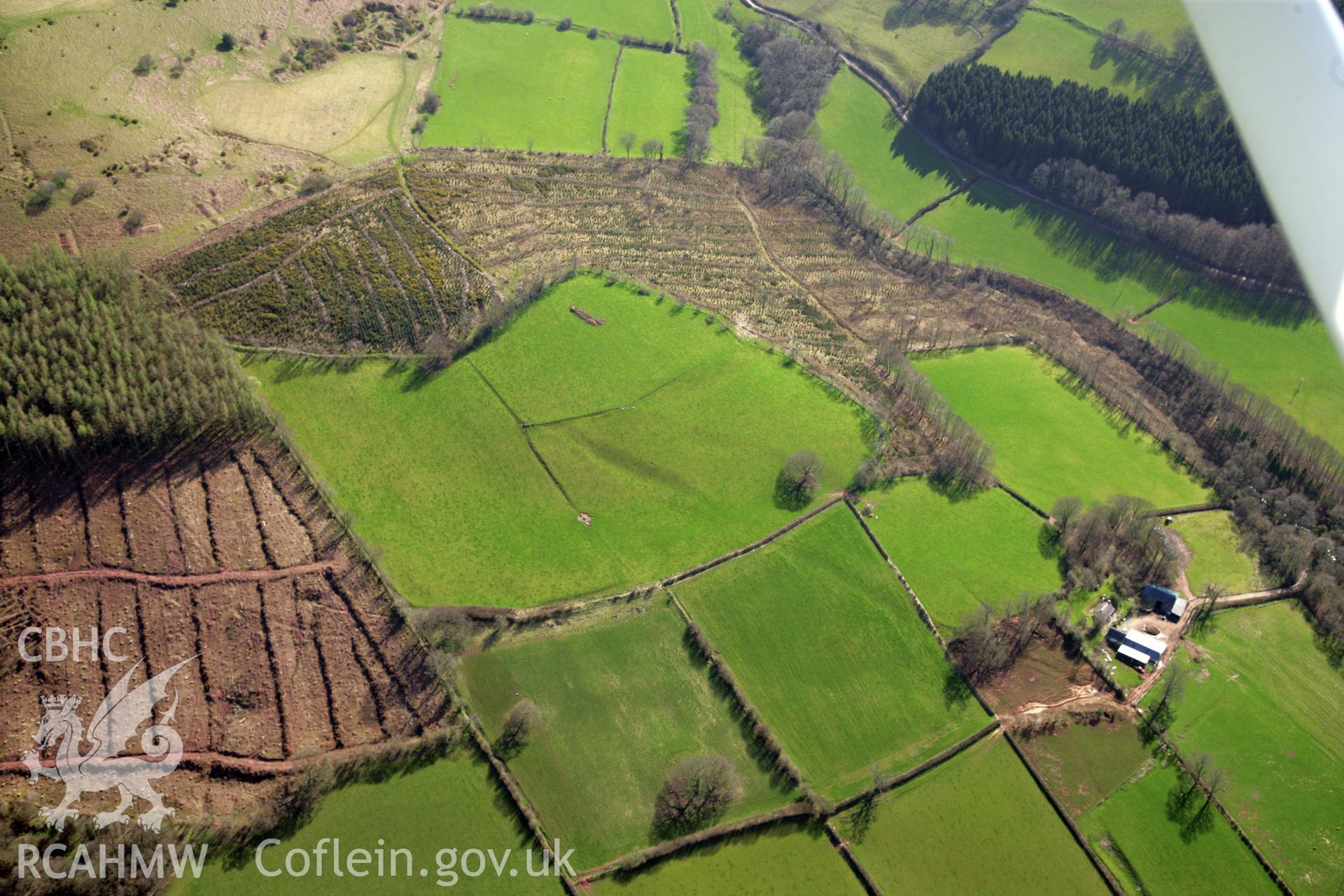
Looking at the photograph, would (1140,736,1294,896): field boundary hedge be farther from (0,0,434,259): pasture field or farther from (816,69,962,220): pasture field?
(0,0,434,259): pasture field

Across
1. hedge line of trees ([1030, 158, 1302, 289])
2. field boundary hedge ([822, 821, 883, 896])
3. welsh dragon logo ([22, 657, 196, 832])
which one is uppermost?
hedge line of trees ([1030, 158, 1302, 289])

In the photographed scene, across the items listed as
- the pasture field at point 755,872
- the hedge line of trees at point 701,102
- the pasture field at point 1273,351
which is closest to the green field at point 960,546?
the pasture field at point 755,872

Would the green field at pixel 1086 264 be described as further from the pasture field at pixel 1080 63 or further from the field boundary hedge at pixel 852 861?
the field boundary hedge at pixel 852 861

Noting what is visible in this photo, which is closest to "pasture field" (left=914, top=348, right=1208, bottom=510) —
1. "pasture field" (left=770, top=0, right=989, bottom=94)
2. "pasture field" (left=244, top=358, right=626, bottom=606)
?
"pasture field" (left=244, top=358, right=626, bottom=606)

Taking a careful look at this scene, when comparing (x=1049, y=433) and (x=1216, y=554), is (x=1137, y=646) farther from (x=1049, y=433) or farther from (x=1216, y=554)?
(x=1049, y=433)

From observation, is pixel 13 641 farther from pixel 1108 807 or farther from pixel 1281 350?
pixel 1281 350

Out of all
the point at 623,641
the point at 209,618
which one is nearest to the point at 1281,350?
the point at 623,641
